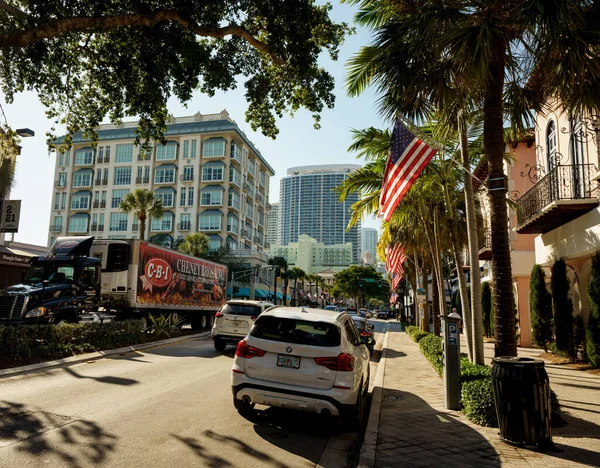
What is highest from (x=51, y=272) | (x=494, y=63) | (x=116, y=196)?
(x=116, y=196)

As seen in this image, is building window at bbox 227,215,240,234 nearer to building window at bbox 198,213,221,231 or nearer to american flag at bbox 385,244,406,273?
building window at bbox 198,213,221,231

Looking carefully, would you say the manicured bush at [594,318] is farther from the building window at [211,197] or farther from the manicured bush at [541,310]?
the building window at [211,197]

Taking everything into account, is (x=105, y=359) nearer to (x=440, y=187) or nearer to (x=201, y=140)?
(x=440, y=187)

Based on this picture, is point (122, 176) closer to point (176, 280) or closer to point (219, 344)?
point (176, 280)

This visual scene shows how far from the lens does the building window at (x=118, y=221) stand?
78.1 m

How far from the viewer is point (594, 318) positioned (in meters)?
12.3

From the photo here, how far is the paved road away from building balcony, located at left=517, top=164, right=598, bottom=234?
31.5 ft

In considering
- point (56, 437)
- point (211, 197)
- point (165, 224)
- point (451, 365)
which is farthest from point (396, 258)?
point (165, 224)

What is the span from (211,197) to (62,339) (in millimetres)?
63292

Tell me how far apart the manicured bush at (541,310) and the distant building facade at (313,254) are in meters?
171

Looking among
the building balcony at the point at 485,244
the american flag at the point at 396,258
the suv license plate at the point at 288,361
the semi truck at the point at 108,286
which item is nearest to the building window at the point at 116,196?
the semi truck at the point at 108,286

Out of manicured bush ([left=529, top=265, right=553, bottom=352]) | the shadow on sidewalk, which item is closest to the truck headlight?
the shadow on sidewalk

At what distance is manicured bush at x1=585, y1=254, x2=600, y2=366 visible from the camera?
1205 centimetres

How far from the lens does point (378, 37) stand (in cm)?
918
